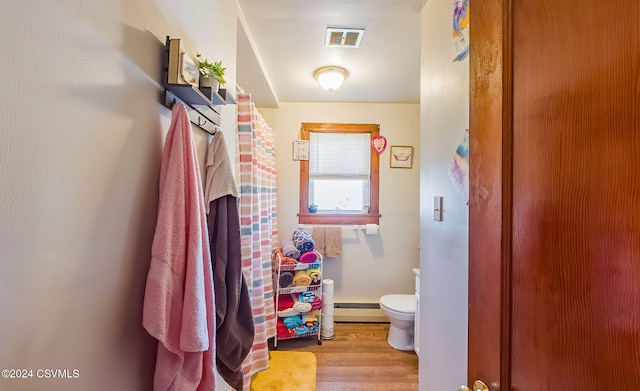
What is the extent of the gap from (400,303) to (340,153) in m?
1.70

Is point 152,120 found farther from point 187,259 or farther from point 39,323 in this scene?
point 39,323

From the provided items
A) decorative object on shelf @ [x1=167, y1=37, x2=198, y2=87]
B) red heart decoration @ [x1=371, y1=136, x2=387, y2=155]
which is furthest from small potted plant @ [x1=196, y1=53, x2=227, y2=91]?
red heart decoration @ [x1=371, y1=136, x2=387, y2=155]

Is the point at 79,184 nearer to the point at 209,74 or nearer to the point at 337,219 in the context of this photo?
the point at 209,74

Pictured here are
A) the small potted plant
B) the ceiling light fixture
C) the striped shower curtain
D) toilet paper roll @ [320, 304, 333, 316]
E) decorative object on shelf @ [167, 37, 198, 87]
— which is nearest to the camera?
decorative object on shelf @ [167, 37, 198, 87]

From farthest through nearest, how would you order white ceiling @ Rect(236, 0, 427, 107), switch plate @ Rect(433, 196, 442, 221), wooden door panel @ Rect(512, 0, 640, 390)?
white ceiling @ Rect(236, 0, 427, 107) < switch plate @ Rect(433, 196, 442, 221) < wooden door panel @ Rect(512, 0, 640, 390)

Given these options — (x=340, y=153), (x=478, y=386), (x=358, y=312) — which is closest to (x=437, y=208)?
(x=478, y=386)

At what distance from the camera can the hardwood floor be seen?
77.2 inches

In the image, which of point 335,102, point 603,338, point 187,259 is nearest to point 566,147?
point 603,338

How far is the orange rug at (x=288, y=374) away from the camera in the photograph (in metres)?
1.85

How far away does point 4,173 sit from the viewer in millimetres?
404

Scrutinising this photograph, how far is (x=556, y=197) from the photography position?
0.48 meters

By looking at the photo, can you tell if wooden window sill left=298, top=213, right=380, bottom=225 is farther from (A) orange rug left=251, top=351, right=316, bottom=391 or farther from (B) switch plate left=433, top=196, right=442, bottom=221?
(B) switch plate left=433, top=196, right=442, bottom=221

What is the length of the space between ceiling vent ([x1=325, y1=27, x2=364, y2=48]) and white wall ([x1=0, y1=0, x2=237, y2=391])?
1238 mm

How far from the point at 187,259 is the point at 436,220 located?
112cm
